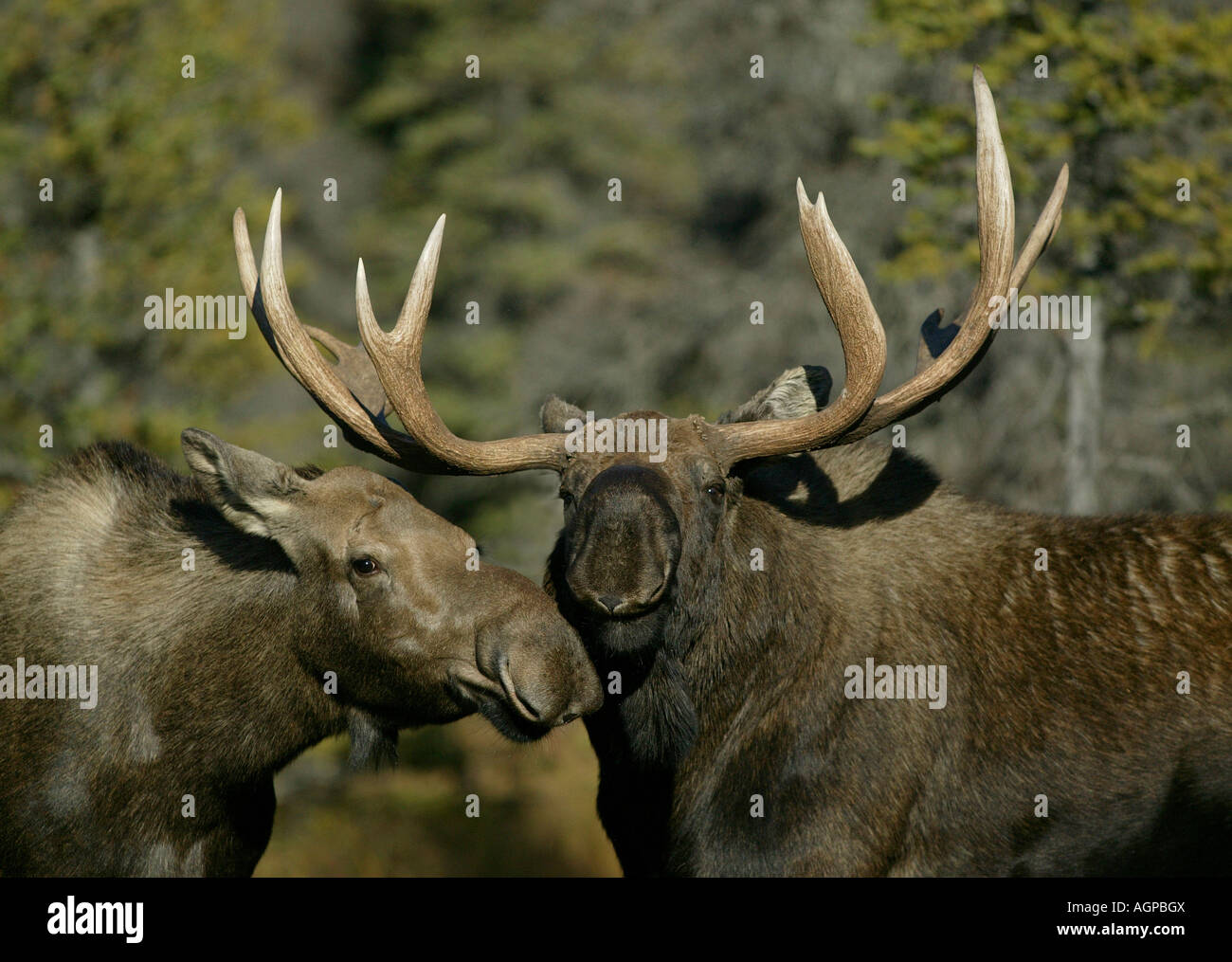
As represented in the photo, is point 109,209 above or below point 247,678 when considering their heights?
above

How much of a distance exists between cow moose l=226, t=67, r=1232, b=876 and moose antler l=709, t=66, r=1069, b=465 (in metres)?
0.01

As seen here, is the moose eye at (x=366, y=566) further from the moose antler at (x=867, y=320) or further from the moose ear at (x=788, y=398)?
the moose ear at (x=788, y=398)

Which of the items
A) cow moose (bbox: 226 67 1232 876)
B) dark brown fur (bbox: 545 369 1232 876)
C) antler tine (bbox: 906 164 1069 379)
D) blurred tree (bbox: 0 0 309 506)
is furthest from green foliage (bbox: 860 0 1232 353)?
blurred tree (bbox: 0 0 309 506)

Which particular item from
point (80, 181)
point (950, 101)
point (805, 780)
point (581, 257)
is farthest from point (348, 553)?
point (581, 257)

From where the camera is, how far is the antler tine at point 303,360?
5805 millimetres

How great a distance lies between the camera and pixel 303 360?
600 centimetres

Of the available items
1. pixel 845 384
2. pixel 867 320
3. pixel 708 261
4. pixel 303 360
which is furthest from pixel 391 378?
pixel 708 261

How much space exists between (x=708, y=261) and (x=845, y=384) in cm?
1150

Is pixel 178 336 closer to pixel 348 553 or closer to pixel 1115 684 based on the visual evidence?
pixel 348 553

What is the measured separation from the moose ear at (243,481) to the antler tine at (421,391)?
1.96 ft

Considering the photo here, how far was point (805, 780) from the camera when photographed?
566 centimetres

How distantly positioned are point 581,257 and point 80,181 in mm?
10674

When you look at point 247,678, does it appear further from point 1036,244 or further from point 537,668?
point 1036,244

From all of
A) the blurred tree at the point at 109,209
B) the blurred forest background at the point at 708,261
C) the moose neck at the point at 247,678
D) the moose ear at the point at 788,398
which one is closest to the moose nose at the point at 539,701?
the blurred forest background at the point at 708,261
